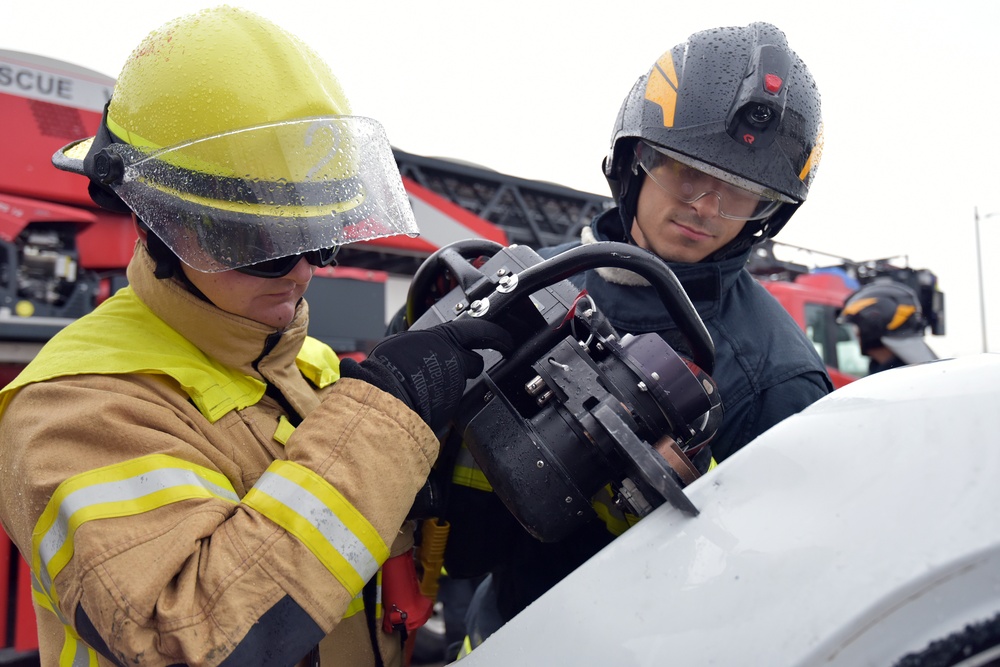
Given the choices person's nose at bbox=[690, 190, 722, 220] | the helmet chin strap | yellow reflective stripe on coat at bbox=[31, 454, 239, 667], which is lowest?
yellow reflective stripe on coat at bbox=[31, 454, 239, 667]

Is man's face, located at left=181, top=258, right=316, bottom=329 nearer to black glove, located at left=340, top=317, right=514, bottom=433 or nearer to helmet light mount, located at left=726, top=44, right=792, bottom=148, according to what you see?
black glove, located at left=340, top=317, right=514, bottom=433

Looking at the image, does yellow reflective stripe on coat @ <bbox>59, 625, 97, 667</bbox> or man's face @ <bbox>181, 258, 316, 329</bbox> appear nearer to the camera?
yellow reflective stripe on coat @ <bbox>59, 625, 97, 667</bbox>

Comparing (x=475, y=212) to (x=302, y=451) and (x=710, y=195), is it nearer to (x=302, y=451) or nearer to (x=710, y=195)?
(x=710, y=195)

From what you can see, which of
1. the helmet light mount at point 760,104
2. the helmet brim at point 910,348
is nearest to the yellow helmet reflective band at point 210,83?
the helmet light mount at point 760,104

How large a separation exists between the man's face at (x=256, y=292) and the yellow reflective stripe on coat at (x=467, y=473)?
416 mm

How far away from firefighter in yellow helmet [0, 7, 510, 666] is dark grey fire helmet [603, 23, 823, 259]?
A: 2.02 feet

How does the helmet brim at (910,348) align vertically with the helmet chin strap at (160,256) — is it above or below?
below

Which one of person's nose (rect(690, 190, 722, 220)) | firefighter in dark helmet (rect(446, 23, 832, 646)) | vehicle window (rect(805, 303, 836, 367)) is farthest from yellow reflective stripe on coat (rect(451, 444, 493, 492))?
vehicle window (rect(805, 303, 836, 367))

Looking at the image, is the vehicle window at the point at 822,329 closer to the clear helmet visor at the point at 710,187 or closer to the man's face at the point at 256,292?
the clear helmet visor at the point at 710,187

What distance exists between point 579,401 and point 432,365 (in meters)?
0.24

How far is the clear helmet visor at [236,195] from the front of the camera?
1.19m

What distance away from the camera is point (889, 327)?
4988mm

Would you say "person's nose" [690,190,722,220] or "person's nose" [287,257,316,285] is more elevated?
"person's nose" [690,190,722,220]

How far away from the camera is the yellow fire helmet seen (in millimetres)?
1193
